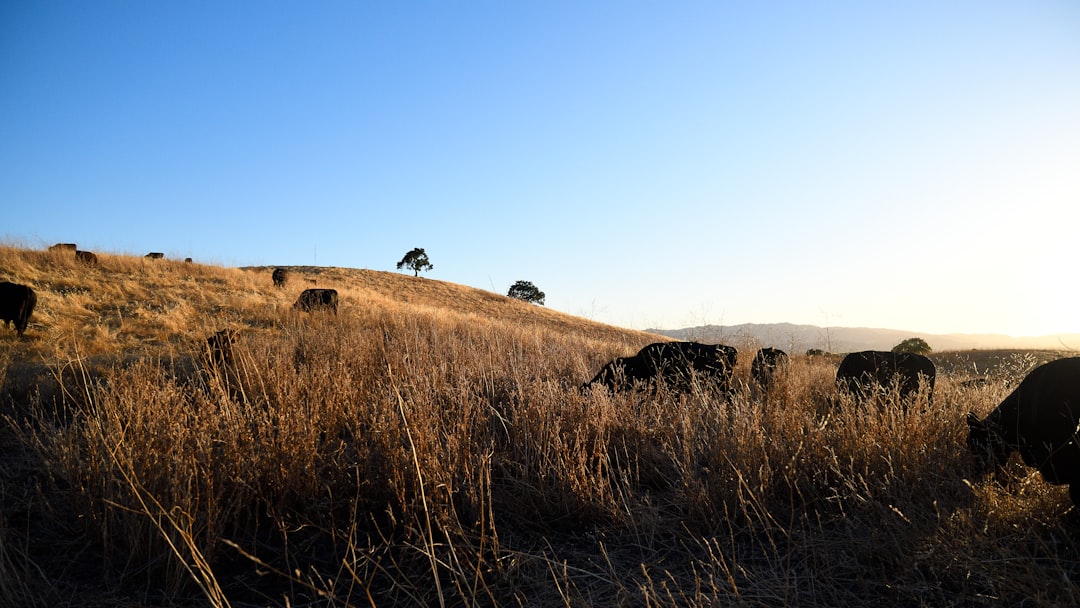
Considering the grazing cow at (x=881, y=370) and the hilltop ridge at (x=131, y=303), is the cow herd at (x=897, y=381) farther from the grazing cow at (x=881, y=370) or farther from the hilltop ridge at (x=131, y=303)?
the hilltop ridge at (x=131, y=303)

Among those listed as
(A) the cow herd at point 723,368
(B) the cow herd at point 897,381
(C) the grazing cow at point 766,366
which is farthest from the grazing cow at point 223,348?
(C) the grazing cow at point 766,366

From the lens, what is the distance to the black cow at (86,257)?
1625 centimetres

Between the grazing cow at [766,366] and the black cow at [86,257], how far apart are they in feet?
61.0

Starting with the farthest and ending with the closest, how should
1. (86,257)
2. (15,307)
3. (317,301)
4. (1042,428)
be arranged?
(86,257) < (317,301) < (15,307) < (1042,428)

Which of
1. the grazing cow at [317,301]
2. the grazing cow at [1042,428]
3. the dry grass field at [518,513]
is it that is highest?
the grazing cow at [317,301]

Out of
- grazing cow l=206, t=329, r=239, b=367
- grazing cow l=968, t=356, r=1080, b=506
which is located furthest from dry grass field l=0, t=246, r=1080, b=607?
grazing cow l=206, t=329, r=239, b=367

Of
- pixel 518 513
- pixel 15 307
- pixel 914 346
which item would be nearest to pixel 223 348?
pixel 518 513

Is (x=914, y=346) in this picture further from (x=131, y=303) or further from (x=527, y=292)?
(x=527, y=292)

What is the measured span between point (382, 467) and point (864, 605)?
227 cm

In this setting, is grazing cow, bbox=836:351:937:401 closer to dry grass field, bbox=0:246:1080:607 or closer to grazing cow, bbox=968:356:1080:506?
dry grass field, bbox=0:246:1080:607

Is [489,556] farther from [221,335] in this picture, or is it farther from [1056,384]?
[221,335]

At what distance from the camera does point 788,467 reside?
2887 millimetres

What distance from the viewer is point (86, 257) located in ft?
54.0

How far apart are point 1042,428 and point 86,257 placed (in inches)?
834
